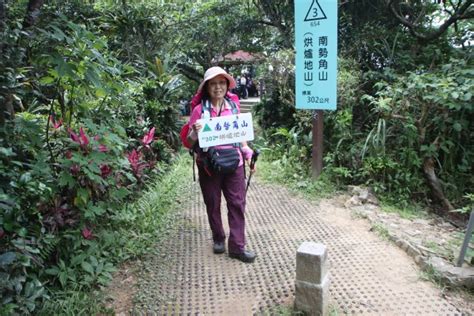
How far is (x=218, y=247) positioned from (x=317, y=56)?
9.06ft

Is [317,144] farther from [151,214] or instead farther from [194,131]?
[194,131]

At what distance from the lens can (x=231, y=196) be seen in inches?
112

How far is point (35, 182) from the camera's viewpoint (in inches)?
82.4

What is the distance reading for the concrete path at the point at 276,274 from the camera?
2355 millimetres

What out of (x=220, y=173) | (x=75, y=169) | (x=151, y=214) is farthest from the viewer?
(x=151, y=214)

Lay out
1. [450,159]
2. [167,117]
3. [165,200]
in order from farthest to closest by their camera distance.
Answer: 1. [167,117]
2. [450,159]
3. [165,200]

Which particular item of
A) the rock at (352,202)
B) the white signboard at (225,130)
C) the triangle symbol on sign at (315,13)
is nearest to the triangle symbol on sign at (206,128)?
the white signboard at (225,130)

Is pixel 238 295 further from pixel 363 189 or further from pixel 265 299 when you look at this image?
pixel 363 189

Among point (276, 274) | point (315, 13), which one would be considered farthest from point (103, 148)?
point (315, 13)

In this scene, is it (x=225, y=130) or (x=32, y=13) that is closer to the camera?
(x=32, y=13)

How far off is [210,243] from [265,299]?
0.96 m

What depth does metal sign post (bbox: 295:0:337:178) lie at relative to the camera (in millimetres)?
4477

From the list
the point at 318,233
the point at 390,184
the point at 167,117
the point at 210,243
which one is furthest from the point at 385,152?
the point at 167,117

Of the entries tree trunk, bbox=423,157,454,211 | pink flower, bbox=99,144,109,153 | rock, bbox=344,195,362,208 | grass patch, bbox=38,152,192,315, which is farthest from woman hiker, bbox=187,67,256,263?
tree trunk, bbox=423,157,454,211
